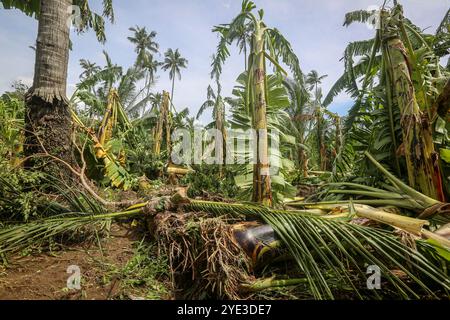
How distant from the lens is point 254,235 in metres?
2.16

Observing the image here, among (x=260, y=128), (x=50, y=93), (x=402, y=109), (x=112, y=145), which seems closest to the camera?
(x=402, y=109)

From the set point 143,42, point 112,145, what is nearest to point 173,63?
point 143,42

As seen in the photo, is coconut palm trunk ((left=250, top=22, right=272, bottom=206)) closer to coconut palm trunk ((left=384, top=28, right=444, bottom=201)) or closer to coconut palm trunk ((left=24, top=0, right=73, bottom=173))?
coconut palm trunk ((left=384, top=28, right=444, bottom=201))

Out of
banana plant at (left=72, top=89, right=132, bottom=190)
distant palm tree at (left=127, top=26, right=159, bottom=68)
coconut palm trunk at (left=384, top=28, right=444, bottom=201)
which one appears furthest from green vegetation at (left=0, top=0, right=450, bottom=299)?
distant palm tree at (left=127, top=26, right=159, bottom=68)

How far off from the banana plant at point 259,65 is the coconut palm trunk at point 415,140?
158 centimetres

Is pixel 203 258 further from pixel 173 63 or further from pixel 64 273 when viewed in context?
pixel 173 63

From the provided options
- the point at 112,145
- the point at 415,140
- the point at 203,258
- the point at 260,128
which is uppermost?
the point at 112,145

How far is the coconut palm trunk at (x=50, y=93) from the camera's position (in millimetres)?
3213

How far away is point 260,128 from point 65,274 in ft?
8.96

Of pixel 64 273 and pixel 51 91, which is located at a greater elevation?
pixel 51 91

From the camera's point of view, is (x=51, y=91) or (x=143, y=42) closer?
(x=51, y=91)

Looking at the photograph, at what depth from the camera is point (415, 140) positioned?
2.67 metres

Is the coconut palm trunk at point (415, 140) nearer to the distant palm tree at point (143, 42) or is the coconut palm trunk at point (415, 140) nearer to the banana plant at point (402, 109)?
the banana plant at point (402, 109)

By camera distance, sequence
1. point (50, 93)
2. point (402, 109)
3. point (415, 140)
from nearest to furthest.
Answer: point (415, 140), point (402, 109), point (50, 93)
